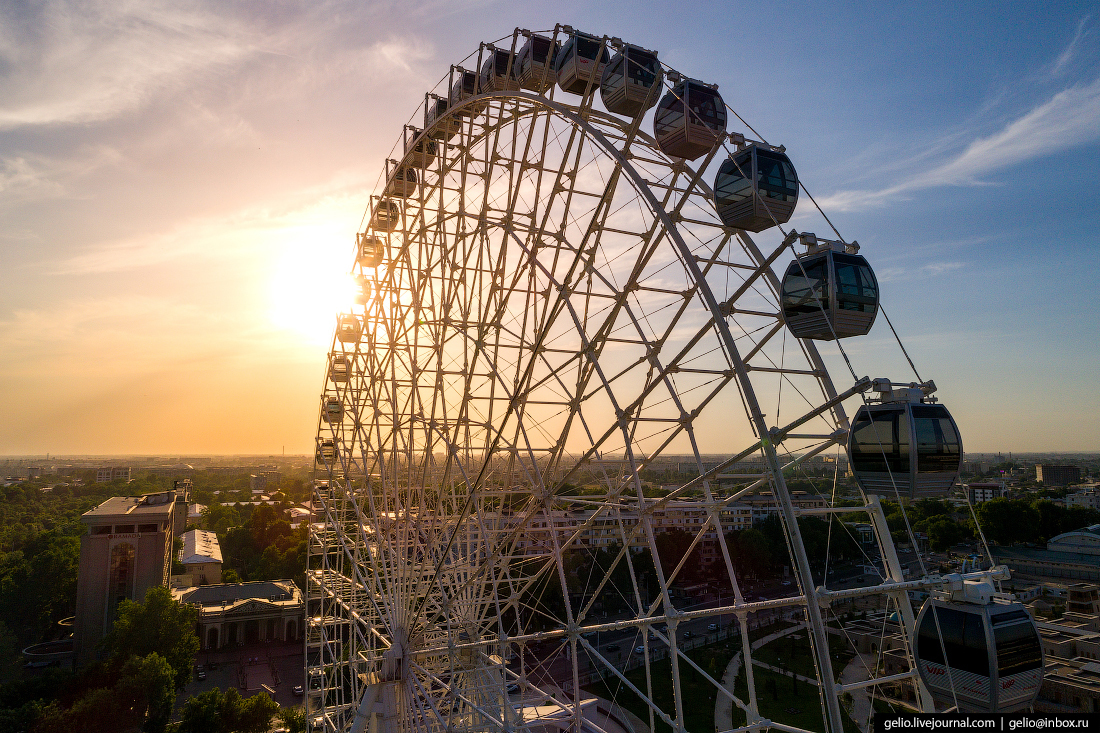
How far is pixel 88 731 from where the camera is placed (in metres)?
28.2

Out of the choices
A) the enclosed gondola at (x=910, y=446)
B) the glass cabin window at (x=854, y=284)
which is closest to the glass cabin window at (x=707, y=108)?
the glass cabin window at (x=854, y=284)

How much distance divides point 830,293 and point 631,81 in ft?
19.0

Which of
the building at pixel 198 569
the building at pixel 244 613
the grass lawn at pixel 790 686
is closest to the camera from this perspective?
the grass lawn at pixel 790 686

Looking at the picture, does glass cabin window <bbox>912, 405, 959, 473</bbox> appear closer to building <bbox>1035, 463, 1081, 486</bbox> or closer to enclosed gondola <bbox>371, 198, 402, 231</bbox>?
enclosed gondola <bbox>371, 198, 402, 231</bbox>

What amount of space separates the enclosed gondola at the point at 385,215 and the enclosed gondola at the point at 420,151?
122 inches

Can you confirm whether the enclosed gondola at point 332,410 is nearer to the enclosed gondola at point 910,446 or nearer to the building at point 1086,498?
the enclosed gondola at point 910,446

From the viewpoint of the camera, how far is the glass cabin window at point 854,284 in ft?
29.8

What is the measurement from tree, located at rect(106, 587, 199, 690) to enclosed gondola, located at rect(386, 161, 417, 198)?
30.0 m

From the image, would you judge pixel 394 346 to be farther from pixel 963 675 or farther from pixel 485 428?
pixel 963 675

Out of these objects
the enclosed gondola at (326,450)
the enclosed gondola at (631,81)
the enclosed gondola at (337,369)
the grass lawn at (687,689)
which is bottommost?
the grass lawn at (687,689)

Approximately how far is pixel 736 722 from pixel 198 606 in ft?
137

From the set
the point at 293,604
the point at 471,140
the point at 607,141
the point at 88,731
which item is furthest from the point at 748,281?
the point at 293,604

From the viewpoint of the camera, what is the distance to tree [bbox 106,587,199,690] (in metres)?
35.3

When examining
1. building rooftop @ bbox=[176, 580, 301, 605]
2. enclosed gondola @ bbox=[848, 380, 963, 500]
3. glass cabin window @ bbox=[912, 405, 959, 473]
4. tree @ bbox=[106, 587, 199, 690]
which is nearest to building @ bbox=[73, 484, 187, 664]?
building rooftop @ bbox=[176, 580, 301, 605]
